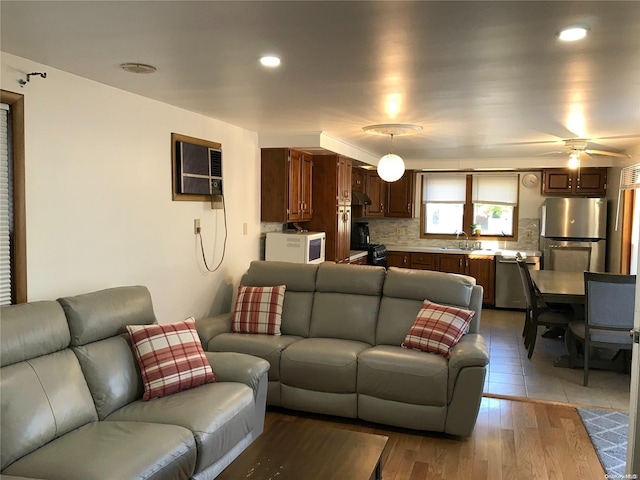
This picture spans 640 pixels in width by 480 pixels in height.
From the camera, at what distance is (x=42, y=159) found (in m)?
2.82

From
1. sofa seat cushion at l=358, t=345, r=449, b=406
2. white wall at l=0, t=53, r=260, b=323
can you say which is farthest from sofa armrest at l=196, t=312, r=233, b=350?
sofa seat cushion at l=358, t=345, r=449, b=406

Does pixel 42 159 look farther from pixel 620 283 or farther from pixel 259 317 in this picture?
pixel 620 283

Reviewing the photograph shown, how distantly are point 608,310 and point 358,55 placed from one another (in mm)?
3262

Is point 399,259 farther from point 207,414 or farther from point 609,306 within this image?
point 207,414

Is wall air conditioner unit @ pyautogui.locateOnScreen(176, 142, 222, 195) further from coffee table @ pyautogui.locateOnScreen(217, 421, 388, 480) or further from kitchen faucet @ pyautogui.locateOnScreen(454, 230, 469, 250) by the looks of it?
kitchen faucet @ pyautogui.locateOnScreen(454, 230, 469, 250)

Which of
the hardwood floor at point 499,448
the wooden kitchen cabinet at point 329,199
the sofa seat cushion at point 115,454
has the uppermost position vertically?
the wooden kitchen cabinet at point 329,199

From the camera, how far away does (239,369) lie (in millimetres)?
3129

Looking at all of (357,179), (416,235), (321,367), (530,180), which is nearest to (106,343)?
(321,367)

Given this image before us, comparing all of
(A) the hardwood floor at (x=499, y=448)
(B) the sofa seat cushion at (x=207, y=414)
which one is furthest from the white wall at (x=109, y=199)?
(A) the hardwood floor at (x=499, y=448)

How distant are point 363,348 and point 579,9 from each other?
2.64m

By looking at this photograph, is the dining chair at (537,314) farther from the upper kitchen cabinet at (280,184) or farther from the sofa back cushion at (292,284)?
the upper kitchen cabinet at (280,184)

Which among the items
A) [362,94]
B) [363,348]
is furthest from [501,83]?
[363,348]

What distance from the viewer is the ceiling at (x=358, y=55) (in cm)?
195

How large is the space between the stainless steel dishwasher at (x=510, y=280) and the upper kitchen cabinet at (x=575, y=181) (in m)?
1.02
